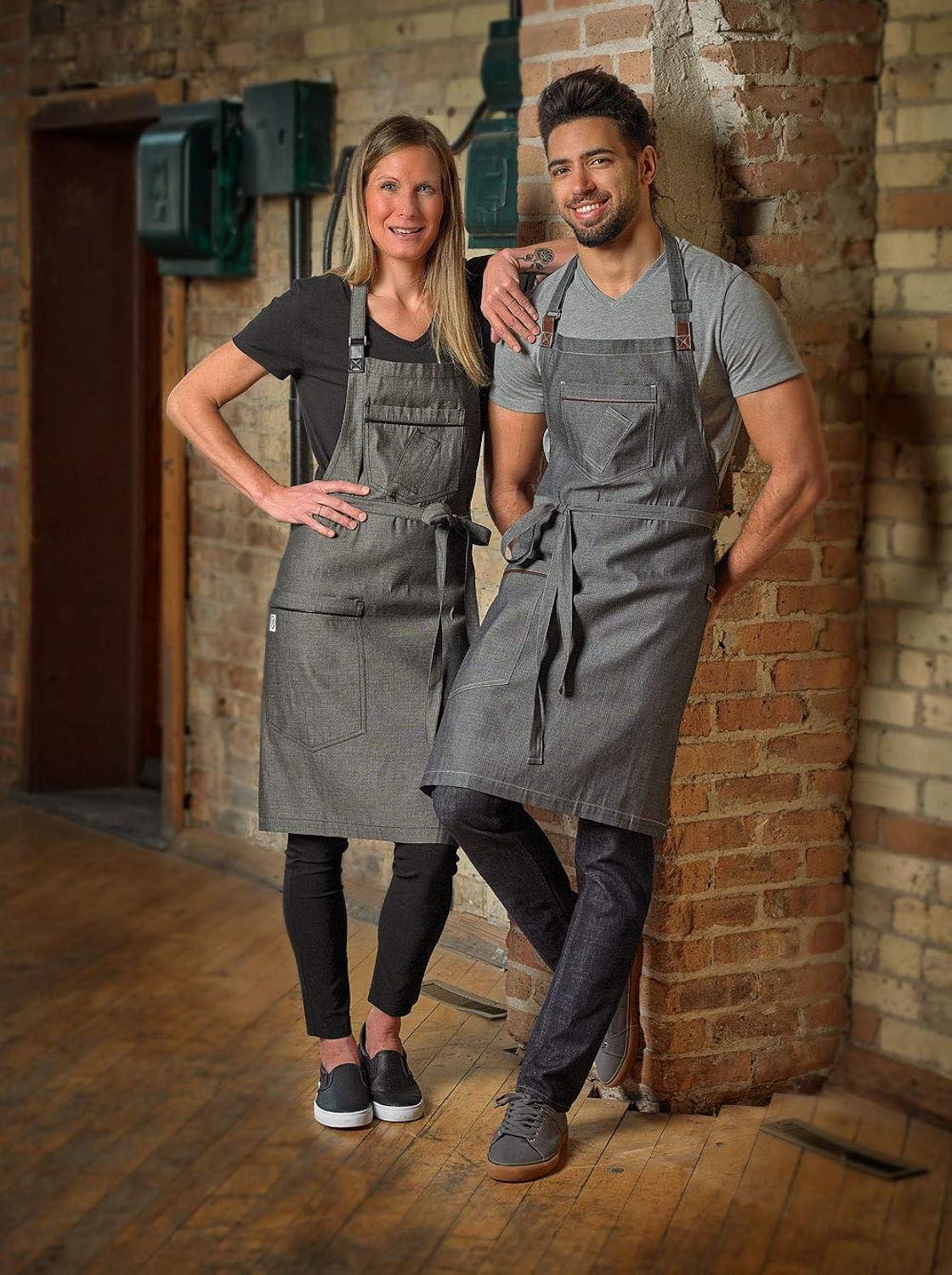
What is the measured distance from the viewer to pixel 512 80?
440 centimetres

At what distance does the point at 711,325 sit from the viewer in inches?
119

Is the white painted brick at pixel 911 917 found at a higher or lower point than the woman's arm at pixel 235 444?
lower

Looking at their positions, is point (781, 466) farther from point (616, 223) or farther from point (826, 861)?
point (826, 861)

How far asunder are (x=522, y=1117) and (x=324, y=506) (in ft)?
3.84

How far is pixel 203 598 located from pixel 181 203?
1.19 meters

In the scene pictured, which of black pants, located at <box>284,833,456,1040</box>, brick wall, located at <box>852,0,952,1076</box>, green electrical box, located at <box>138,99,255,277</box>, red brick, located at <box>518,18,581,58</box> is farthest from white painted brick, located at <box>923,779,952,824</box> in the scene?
green electrical box, located at <box>138,99,255,277</box>

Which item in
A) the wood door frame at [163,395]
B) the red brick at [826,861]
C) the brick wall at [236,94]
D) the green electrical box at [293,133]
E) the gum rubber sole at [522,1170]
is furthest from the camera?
the wood door frame at [163,395]

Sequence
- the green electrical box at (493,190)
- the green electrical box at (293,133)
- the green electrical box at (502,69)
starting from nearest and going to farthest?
the green electrical box at (493,190)
the green electrical box at (502,69)
the green electrical box at (293,133)

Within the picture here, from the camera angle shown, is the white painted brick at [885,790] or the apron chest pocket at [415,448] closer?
the apron chest pocket at [415,448]

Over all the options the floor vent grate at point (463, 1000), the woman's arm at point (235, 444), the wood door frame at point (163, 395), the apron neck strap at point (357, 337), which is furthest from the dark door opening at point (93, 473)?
the apron neck strap at point (357, 337)

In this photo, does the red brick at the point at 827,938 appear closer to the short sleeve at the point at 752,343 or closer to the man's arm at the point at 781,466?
the man's arm at the point at 781,466

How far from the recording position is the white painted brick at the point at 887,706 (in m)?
3.63

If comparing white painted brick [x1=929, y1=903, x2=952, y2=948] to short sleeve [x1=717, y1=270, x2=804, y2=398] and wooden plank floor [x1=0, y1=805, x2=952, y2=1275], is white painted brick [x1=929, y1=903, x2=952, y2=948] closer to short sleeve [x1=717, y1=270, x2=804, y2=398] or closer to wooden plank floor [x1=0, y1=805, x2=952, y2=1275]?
wooden plank floor [x1=0, y1=805, x2=952, y2=1275]

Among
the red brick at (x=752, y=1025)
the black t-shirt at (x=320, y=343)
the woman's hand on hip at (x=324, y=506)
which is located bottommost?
the red brick at (x=752, y=1025)
